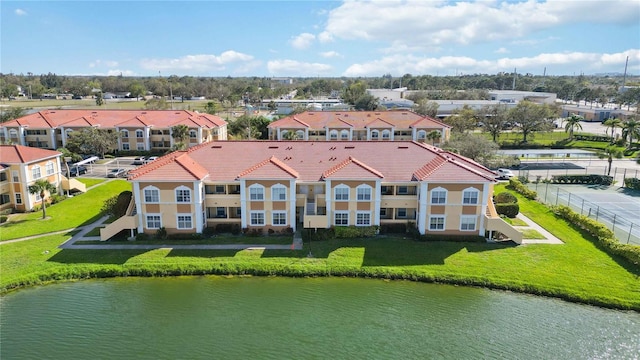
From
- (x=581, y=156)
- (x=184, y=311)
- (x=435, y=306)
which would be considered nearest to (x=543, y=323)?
(x=435, y=306)

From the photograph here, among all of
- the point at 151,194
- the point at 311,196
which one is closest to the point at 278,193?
the point at 311,196

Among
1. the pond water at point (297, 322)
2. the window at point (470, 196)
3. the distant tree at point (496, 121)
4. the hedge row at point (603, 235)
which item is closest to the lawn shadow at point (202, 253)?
the pond water at point (297, 322)

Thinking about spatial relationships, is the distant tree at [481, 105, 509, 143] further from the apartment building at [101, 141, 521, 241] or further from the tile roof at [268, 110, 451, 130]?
the apartment building at [101, 141, 521, 241]

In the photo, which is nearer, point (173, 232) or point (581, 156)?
point (173, 232)

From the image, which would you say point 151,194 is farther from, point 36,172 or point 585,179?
point 585,179

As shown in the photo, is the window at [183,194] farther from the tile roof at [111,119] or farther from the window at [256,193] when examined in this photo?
the tile roof at [111,119]

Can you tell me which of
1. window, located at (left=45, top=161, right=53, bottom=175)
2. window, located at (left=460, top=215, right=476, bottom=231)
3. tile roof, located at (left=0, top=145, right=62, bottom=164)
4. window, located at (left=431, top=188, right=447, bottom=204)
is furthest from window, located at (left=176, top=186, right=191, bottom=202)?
window, located at (left=460, top=215, right=476, bottom=231)

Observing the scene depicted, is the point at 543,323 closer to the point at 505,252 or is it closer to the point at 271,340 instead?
the point at 505,252
